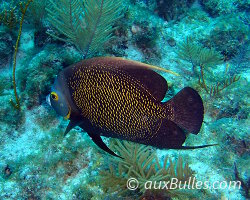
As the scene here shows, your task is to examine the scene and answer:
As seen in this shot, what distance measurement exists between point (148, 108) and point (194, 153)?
5.61 feet

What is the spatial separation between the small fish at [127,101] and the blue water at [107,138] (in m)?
0.29

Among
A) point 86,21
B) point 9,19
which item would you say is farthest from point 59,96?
point 9,19

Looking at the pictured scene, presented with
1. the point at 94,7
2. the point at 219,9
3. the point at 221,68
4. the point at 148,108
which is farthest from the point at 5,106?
the point at 219,9

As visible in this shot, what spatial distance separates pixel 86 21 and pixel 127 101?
85.4 inches

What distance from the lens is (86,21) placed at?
11.3ft

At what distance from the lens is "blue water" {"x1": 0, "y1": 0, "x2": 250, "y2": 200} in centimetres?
260

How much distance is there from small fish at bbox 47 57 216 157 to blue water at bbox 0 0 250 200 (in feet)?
0.95

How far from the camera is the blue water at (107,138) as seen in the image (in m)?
2.60

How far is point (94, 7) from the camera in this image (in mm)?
3180

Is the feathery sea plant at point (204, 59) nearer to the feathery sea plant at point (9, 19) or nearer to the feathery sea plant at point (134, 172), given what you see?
the feathery sea plant at point (134, 172)

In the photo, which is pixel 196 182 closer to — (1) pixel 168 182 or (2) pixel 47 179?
(1) pixel 168 182

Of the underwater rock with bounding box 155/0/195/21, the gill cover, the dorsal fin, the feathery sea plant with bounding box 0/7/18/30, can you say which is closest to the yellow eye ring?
the gill cover

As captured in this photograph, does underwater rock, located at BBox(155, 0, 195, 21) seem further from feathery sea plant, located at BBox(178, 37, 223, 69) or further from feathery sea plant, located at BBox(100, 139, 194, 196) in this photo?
feathery sea plant, located at BBox(100, 139, 194, 196)

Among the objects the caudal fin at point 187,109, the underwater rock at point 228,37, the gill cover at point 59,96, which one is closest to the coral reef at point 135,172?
the caudal fin at point 187,109
